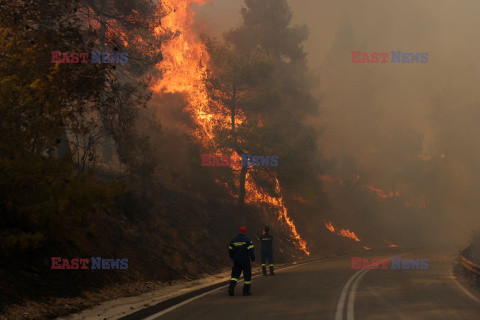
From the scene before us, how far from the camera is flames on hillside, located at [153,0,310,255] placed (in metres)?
27.3

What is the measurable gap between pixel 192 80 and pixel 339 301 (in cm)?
2274

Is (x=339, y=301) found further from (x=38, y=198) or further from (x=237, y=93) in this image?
(x=237, y=93)

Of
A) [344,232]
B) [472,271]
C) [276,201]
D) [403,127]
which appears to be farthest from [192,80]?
[403,127]

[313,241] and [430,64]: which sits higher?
[430,64]

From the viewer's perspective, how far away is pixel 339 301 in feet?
Answer: 34.4

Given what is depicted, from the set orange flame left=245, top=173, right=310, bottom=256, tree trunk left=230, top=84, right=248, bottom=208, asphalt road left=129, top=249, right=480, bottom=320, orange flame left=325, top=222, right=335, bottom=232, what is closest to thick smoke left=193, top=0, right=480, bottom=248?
orange flame left=325, top=222, right=335, bottom=232

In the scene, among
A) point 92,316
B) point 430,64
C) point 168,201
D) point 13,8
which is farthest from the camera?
point 430,64

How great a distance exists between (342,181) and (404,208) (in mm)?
18221

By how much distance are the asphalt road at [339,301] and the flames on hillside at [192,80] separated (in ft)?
44.8

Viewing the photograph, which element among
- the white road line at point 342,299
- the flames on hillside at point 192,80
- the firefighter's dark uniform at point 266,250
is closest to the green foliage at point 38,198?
the white road line at point 342,299

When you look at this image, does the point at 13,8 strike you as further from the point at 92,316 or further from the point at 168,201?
the point at 168,201

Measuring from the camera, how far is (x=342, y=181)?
5022 cm

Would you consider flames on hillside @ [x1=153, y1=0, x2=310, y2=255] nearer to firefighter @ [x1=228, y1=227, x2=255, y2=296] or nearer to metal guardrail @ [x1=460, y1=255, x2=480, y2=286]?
metal guardrail @ [x1=460, y1=255, x2=480, y2=286]

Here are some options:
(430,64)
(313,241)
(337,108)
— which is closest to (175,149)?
(313,241)
